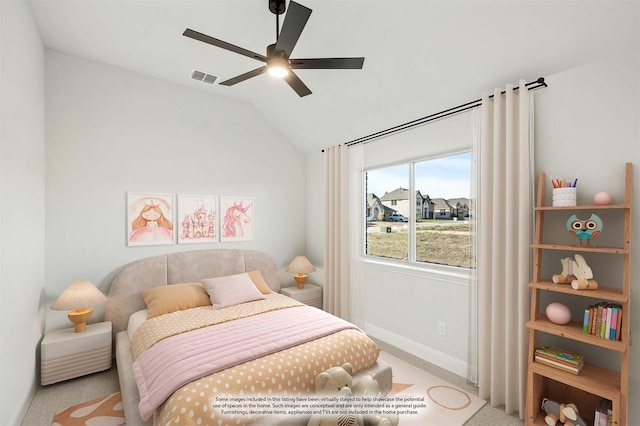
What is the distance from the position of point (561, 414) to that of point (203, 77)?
13.5 feet

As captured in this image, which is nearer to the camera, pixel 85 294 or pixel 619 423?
pixel 619 423

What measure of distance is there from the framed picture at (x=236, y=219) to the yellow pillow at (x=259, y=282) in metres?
0.54

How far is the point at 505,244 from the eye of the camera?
230 cm

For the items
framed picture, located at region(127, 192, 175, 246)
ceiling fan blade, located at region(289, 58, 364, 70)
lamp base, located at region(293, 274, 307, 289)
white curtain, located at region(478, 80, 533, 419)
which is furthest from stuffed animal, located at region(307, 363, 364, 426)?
framed picture, located at region(127, 192, 175, 246)

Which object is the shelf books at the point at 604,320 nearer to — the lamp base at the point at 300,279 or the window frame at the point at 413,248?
the window frame at the point at 413,248

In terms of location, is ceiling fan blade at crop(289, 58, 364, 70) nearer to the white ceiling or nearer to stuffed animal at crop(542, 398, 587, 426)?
the white ceiling

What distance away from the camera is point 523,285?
215 centimetres

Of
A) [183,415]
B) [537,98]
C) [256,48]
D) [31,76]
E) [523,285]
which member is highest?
[256,48]

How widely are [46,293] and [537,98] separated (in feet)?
14.4

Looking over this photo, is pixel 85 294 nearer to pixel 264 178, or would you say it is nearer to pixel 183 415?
pixel 183 415

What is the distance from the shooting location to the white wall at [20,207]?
1776 millimetres

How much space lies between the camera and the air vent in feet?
10.5

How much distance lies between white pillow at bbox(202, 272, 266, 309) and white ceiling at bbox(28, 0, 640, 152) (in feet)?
7.13

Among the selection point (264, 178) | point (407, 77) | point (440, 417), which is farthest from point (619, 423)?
point (264, 178)
